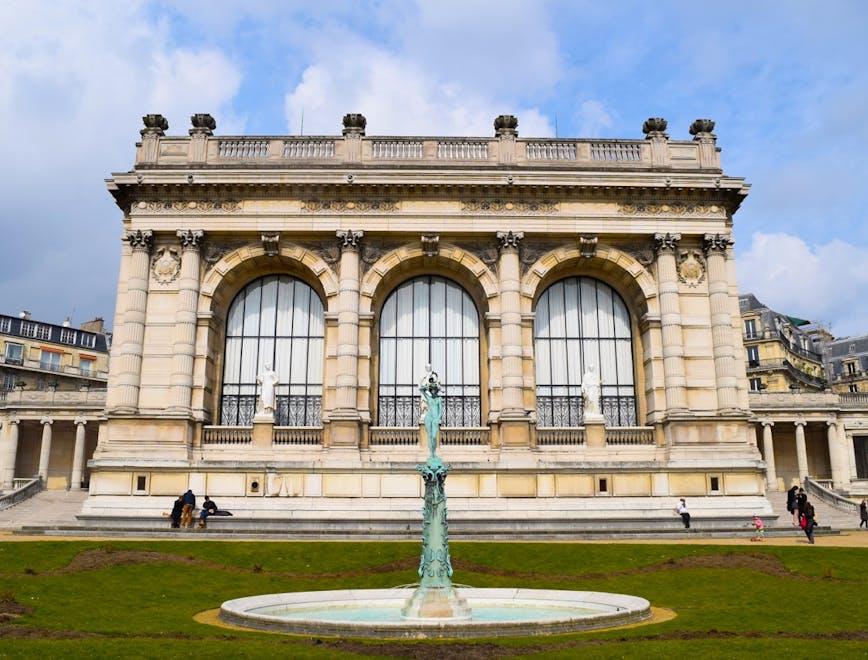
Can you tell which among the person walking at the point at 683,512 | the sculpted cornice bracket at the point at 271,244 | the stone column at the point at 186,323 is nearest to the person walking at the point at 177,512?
the stone column at the point at 186,323

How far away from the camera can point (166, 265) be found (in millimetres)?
39188

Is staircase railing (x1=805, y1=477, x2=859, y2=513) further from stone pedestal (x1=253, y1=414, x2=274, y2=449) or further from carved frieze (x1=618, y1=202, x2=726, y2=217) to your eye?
stone pedestal (x1=253, y1=414, x2=274, y2=449)

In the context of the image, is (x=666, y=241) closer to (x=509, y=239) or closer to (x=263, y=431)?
(x=509, y=239)

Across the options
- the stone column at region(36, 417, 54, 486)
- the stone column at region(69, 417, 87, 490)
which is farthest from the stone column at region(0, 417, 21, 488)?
the stone column at region(69, 417, 87, 490)

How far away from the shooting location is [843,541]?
99.6ft

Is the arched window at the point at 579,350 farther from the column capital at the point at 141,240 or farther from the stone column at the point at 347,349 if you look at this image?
the column capital at the point at 141,240

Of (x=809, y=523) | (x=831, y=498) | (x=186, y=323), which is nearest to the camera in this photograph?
(x=809, y=523)

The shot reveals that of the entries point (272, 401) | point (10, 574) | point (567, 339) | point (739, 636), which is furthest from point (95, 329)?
point (739, 636)

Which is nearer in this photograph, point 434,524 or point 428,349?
point 434,524

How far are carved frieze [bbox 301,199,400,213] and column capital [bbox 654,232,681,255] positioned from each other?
515 inches

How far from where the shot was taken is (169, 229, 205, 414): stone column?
3706 cm

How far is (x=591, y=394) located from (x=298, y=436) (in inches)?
558

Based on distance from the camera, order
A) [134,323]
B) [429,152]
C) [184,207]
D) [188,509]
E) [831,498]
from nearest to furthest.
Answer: [188,509]
[134,323]
[184,207]
[429,152]
[831,498]

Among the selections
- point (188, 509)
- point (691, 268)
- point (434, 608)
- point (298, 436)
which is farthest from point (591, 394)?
point (434, 608)
